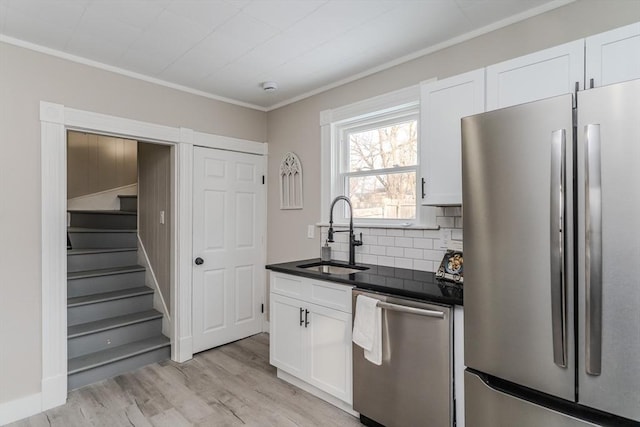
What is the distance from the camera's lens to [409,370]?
190cm

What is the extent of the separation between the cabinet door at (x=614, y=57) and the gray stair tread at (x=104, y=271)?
4.07 metres

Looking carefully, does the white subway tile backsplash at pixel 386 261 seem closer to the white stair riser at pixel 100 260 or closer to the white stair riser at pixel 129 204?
the white stair riser at pixel 100 260

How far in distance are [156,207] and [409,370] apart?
2.95m

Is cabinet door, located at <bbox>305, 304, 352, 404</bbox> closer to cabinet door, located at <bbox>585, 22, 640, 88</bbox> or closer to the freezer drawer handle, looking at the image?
the freezer drawer handle

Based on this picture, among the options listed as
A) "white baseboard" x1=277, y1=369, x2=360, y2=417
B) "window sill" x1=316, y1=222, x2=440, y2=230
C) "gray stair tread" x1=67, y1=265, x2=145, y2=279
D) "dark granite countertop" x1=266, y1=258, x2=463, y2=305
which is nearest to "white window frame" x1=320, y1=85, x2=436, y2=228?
"window sill" x1=316, y1=222, x2=440, y2=230

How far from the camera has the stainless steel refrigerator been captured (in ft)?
4.04

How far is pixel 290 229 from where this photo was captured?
3.61 m

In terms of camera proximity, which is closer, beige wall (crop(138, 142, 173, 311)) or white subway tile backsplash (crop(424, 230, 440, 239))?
white subway tile backsplash (crop(424, 230, 440, 239))

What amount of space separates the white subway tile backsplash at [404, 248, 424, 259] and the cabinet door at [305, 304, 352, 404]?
A: 72cm

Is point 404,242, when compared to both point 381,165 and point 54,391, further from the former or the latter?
point 54,391

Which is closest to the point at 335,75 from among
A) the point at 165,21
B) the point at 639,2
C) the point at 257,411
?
the point at 165,21

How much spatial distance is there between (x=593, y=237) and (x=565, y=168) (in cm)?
28

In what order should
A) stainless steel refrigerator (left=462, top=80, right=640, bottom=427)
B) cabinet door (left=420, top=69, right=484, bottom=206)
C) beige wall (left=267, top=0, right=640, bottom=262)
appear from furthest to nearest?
cabinet door (left=420, top=69, right=484, bottom=206), beige wall (left=267, top=0, right=640, bottom=262), stainless steel refrigerator (left=462, top=80, right=640, bottom=427)

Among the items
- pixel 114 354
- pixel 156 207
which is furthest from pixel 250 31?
pixel 114 354
